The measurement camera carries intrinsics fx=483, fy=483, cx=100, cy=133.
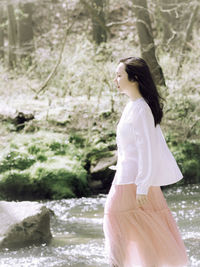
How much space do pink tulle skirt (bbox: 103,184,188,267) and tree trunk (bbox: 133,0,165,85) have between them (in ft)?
25.1

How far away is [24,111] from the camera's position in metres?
11.7

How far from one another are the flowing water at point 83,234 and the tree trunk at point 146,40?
9.42ft

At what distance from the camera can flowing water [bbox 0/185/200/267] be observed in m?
5.12

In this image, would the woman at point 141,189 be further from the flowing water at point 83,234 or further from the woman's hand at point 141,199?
the flowing water at point 83,234

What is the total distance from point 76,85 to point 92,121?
60.7 inches

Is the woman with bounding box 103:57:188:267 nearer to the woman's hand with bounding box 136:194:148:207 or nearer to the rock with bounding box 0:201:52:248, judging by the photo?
the woman's hand with bounding box 136:194:148:207

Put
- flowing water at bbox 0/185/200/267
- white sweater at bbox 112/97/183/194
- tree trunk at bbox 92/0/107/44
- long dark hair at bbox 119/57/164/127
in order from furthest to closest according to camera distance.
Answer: tree trunk at bbox 92/0/107/44 → flowing water at bbox 0/185/200/267 → long dark hair at bbox 119/57/164/127 → white sweater at bbox 112/97/183/194

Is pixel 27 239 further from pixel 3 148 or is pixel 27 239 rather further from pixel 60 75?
pixel 60 75

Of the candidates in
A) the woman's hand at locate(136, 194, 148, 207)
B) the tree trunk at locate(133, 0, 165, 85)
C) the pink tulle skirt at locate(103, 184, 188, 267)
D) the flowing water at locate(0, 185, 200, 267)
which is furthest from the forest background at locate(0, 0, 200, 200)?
the woman's hand at locate(136, 194, 148, 207)

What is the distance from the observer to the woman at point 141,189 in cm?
338

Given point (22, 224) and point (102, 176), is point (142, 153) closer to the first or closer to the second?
point (22, 224)

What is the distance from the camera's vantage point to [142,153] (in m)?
3.36

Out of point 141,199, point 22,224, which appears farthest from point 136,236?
point 22,224

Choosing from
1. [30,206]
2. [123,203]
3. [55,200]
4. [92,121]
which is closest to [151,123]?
[123,203]
